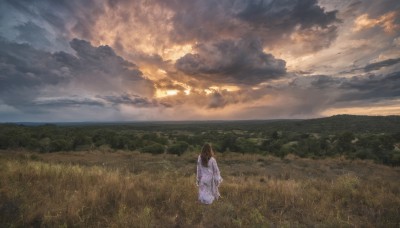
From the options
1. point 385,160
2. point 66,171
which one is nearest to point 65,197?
point 66,171

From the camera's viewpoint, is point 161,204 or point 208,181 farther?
point 208,181

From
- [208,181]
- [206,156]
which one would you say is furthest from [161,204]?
[206,156]

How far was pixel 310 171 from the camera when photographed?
19.9m

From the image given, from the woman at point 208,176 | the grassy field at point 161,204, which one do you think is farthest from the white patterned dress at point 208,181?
the grassy field at point 161,204

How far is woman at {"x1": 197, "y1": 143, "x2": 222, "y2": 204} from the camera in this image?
26.6ft

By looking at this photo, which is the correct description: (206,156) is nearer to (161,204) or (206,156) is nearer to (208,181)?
(208,181)

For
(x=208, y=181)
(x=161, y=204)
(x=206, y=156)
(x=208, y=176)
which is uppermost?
(x=206, y=156)

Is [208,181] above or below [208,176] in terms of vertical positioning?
below

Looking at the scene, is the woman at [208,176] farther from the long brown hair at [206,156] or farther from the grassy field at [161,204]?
the grassy field at [161,204]

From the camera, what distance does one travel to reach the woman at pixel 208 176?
26.6 ft

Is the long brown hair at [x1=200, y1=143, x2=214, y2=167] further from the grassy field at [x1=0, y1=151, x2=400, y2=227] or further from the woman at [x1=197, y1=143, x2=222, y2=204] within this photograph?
the grassy field at [x1=0, y1=151, x2=400, y2=227]

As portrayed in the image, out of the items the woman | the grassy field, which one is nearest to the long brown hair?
the woman

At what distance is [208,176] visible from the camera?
Result: 27.0 feet

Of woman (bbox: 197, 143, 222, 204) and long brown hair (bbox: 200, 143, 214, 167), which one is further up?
long brown hair (bbox: 200, 143, 214, 167)
